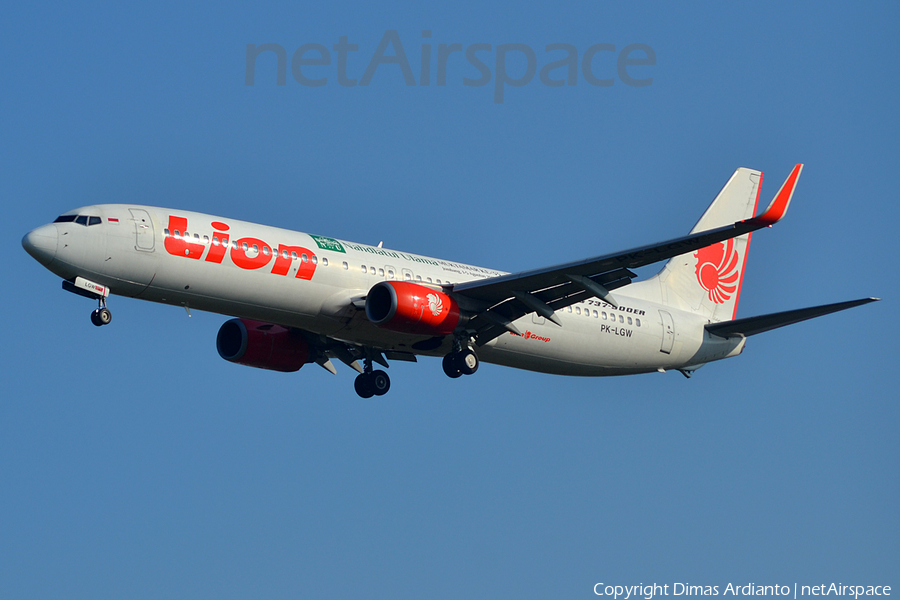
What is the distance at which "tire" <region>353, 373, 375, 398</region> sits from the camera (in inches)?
1571

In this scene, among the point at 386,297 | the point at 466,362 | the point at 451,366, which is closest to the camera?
the point at 386,297

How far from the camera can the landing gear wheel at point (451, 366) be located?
36.3 metres

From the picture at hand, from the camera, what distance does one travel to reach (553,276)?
112 feet

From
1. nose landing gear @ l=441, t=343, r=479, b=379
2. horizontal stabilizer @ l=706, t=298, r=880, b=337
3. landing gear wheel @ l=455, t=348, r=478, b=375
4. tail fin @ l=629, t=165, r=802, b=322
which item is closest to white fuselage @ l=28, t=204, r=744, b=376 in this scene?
nose landing gear @ l=441, t=343, r=479, b=379

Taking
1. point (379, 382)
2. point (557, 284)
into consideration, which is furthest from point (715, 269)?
point (379, 382)

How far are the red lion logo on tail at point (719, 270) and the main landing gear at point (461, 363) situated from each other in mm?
13368

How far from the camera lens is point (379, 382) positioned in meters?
40.0

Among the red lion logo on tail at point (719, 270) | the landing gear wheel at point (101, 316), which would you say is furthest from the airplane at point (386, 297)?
the red lion logo on tail at point (719, 270)

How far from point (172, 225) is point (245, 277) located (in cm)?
261

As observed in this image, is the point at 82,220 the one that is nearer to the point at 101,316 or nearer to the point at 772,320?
the point at 101,316

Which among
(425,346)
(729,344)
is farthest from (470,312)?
(729,344)

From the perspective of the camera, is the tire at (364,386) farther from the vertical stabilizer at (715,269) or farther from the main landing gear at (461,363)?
the vertical stabilizer at (715,269)

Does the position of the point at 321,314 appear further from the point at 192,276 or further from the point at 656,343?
the point at 656,343

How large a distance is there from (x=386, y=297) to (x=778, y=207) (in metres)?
11.9
